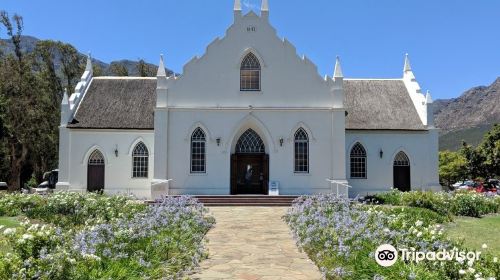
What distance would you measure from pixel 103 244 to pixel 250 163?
20122mm

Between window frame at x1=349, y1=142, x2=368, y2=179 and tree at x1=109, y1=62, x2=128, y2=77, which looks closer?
window frame at x1=349, y1=142, x2=368, y2=179

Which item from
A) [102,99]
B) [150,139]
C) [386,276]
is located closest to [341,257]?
[386,276]

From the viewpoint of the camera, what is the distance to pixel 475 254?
8.00m

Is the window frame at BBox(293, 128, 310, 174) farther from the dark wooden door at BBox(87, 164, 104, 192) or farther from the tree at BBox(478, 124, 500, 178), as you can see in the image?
the tree at BBox(478, 124, 500, 178)

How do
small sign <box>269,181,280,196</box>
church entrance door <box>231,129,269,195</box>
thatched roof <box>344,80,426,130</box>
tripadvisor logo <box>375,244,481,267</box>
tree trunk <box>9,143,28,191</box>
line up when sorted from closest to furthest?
1. tripadvisor logo <box>375,244,481,267</box>
2. small sign <box>269,181,280,196</box>
3. church entrance door <box>231,129,269,195</box>
4. thatched roof <box>344,80,426,130</box>
5. tree trunk <box>9,143,28,191</box>

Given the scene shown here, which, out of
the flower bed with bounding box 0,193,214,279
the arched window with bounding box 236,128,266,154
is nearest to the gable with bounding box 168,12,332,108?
the arched window with bounding box 236,128,266,154

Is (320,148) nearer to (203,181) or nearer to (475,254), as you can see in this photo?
(203,181)

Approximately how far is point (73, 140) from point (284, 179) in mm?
13378

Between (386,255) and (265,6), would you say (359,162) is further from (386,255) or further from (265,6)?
(386,255)

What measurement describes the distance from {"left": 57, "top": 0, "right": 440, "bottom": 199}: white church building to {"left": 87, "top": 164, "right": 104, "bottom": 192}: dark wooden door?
61 mm

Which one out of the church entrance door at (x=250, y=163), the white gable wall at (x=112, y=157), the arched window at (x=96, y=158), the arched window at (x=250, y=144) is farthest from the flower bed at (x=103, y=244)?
the arched window at (x=96, y=158)

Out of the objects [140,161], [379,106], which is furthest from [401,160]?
[140,161]

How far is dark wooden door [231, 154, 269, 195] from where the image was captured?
94.2 feet

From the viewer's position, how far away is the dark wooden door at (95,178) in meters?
30.2
